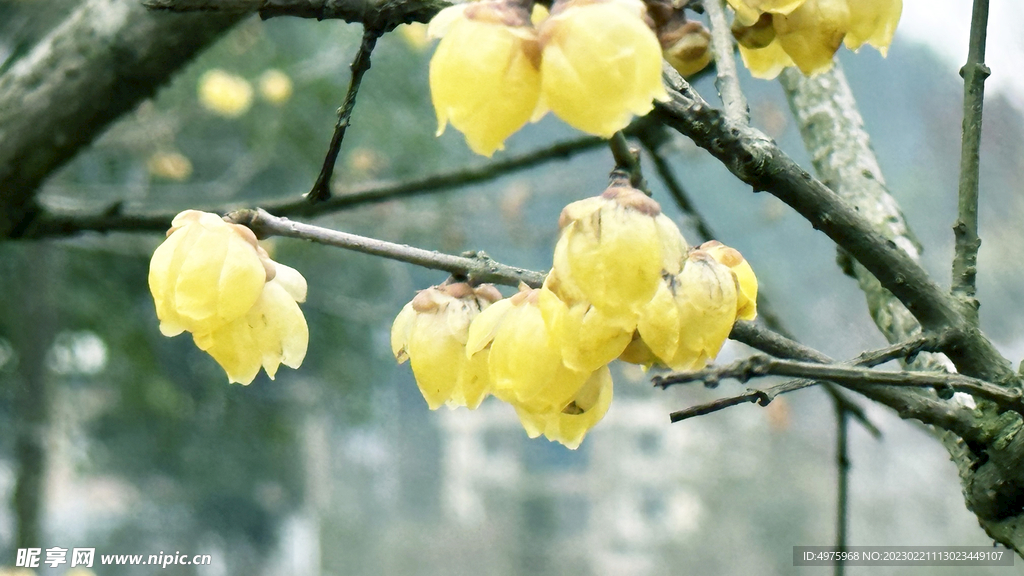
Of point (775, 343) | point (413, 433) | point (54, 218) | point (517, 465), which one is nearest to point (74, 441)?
point (413, 433)

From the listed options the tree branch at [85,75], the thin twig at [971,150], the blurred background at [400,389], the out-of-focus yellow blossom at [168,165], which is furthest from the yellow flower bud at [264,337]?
the out-of-focus yellow blossom at [168,165]

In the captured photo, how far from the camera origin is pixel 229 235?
0.84ft

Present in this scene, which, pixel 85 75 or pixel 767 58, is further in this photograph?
pixel 85 75

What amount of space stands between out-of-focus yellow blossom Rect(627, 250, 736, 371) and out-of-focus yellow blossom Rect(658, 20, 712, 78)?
2.2 inches

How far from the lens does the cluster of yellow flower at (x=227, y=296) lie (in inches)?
9.6

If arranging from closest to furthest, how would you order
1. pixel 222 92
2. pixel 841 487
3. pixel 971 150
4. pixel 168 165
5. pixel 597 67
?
pixel 597 67 → pixel 971 150 → pixel 841 487 → pixel 222 92 → pixel 168 165

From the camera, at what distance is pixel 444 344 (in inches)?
Result: 10.1

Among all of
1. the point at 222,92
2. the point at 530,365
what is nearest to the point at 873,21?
the point at 530,365

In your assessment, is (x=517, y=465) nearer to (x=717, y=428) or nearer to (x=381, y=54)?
(x=717, y=428)

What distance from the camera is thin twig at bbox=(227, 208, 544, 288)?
0.26 m

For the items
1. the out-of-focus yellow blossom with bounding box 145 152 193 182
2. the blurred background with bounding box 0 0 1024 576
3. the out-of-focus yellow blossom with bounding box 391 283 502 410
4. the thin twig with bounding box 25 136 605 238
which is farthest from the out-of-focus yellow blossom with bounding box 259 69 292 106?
the out-of-focus yellow blossom with bounding box 391 283 502 410

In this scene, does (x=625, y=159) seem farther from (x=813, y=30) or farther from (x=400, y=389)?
(x=400, y=389)

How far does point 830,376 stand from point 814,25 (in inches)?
3.6

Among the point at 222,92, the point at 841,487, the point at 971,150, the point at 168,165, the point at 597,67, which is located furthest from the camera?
the point at 168,165
